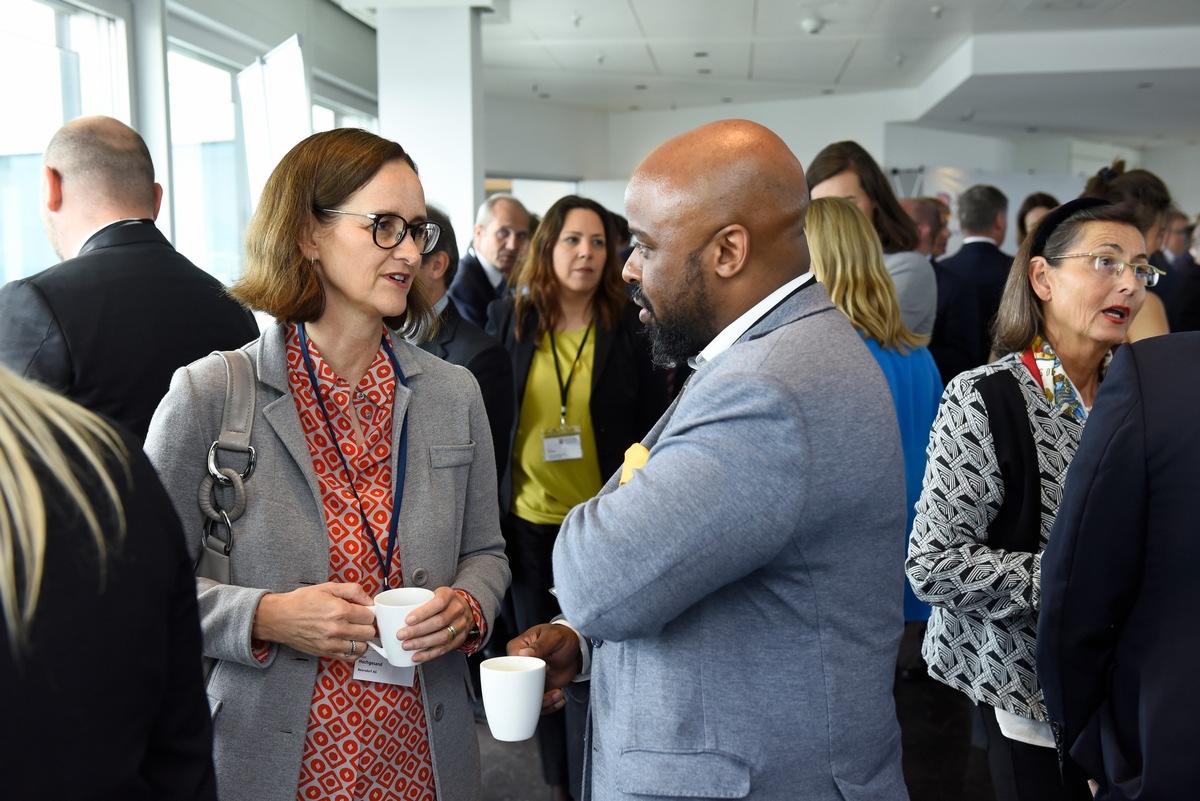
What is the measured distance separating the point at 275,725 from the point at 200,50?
5320 mm

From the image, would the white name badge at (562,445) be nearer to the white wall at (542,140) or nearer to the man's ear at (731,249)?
the man's ear at (731,249)

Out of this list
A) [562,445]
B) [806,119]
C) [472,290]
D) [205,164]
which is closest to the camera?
[562,445]

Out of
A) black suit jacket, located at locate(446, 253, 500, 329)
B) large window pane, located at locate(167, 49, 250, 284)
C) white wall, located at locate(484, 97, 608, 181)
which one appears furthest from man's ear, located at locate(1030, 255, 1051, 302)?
white wall, located at locate(484, 97, 608, 181)

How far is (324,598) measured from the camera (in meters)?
1.35

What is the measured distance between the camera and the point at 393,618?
1.35 meters

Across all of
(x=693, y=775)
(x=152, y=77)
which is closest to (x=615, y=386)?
(x=693, y=775)

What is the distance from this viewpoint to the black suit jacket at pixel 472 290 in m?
4.24

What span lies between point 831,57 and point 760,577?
10.2 meters

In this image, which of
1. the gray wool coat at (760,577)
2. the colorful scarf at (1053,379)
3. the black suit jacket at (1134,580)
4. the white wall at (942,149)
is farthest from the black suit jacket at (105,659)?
the white wall at (942,149)

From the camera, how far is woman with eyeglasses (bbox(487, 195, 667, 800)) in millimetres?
3125

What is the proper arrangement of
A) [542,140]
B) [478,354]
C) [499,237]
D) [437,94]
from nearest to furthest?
1. [478,354]
2. [499,237]
3. [437,94]
4. [542,140]

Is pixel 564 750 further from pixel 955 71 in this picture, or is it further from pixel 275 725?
pixel 955 71

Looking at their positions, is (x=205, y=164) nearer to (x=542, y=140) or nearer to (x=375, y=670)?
(x=375, y=670)

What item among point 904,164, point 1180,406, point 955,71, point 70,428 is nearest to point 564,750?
point 1180,406
